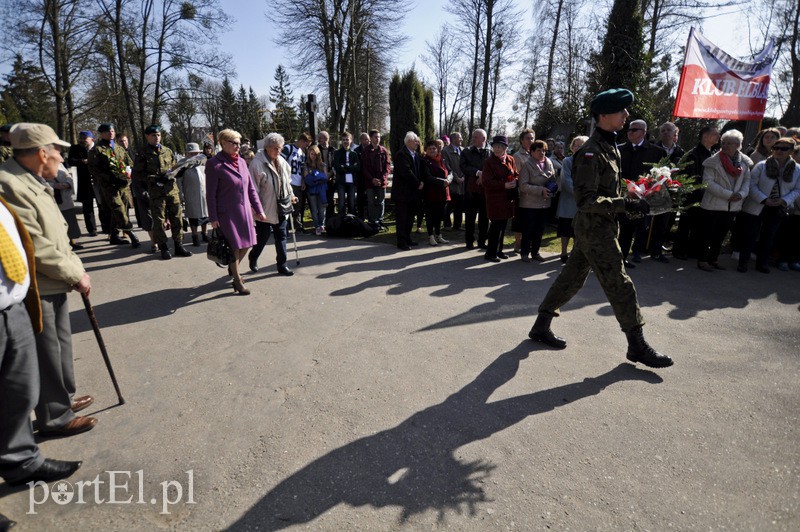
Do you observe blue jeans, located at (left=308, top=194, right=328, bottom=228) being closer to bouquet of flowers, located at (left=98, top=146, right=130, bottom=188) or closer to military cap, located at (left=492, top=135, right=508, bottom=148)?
bouquet of flowers, located at (left=98, top=146, right=130, bottom=188)

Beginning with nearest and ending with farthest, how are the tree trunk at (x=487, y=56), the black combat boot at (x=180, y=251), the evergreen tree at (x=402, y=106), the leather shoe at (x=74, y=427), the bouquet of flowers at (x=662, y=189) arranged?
the leather shoe at (x=74, y=427) < the bouquet of flowers at (x=662, y=189) < the black combat boot at (x=180, y=251) < the evergreen tree at (x=402, y=106) < the tree trunk at (x=487, y=56)

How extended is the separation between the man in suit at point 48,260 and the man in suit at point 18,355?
0.84 feet

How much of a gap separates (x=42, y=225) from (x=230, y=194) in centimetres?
286

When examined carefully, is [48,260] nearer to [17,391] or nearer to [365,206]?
[17,391]

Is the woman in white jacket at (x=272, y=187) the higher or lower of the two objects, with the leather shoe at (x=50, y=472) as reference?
higher

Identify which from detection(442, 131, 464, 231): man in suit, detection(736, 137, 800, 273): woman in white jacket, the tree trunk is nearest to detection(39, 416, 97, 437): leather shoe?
detection(442, 131, 464, 231): man in suit

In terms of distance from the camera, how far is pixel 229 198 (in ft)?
17.8

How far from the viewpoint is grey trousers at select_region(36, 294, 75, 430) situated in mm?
2744

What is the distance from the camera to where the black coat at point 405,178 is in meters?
7.96

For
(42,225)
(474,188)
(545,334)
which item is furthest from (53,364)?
(474,188)

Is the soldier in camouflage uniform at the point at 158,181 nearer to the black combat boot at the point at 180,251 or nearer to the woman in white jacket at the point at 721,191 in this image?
the black combat boot at the point at 180,251

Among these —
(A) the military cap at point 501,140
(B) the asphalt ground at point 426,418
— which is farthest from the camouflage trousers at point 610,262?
(A) the military cap at point 501,140

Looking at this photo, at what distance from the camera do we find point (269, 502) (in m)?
2.33

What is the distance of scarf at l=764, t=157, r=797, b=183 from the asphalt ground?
80.5 inches
